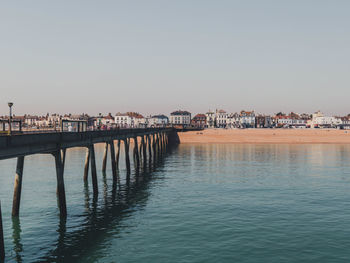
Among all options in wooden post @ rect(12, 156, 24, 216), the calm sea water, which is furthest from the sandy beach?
wooden post @ rect(12, 156, 24, 216)

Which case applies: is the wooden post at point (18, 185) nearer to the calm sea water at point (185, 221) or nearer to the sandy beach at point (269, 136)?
the calm sea water at point (185, 221)

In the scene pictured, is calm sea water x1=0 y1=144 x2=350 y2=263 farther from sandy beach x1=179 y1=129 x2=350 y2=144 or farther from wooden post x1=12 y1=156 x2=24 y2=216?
sandy beach x1=179 y1=129 x2=350 y2=144

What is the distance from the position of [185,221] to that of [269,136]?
401 feet

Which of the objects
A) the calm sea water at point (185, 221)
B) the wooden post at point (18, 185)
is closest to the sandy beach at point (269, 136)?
the calm sea water at point (185, 221)

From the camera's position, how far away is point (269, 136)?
14300cm

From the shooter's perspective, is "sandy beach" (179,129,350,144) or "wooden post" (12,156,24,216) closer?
"wooden post" (12,156,24,216)

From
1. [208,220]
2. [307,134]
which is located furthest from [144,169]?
[307,134]

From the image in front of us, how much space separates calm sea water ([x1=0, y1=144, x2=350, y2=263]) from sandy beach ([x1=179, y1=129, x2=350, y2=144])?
92.1 meters

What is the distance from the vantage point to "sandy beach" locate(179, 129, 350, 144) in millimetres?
136000

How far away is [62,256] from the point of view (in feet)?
64.6

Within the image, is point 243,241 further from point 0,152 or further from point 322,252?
point 0,152

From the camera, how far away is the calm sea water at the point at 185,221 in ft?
66.3

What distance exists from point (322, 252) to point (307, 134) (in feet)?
436

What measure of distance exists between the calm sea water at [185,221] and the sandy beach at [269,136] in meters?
92.1
